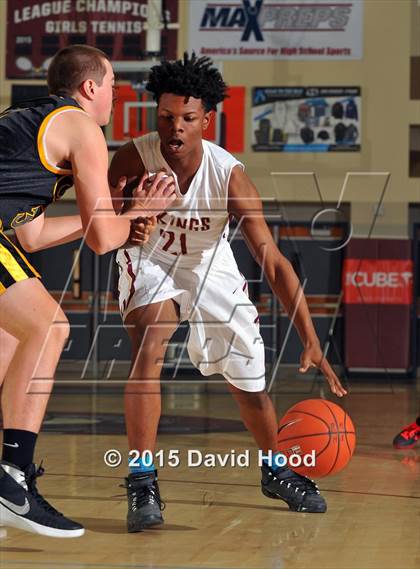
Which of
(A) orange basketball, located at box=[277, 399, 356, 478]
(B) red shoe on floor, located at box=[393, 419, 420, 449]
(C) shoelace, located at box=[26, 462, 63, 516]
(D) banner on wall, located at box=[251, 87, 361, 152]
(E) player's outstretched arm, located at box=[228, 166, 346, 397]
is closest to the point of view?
(C) shoelace, located at box=[26, 462, 63, 516]

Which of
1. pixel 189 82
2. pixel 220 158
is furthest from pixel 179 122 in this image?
pixel 220 158

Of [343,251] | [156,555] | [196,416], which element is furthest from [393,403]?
[156,555]

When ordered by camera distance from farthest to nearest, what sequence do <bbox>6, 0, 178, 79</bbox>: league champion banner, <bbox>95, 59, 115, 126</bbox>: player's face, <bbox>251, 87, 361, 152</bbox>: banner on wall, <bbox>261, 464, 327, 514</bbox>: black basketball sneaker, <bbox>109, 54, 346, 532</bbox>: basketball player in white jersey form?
<bbox>251, 87, 361, 152</bbox>: banner on wall
<bbox>6, 0, 178, 79</bbox>: league champion banner
<bbox>261, 464, 327, 514</bbox>: black basketball sneaker
<bbox>109, 54, 346, 532</bbox>: basketball player in white jersey
<bbox>95, 59, 115, 126</bbox>: player's face

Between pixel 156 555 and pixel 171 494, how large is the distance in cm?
137

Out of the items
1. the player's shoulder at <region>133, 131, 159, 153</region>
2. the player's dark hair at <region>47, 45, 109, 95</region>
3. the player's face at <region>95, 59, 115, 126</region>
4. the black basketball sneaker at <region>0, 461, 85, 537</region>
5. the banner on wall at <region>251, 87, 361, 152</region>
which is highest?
the banner on wall at <region>251, 87, 361, 152</region>

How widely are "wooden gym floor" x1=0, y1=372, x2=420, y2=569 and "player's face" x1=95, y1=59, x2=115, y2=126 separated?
1.59 m

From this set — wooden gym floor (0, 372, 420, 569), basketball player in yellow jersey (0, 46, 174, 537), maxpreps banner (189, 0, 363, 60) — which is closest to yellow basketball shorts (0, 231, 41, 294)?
basketball player in yellow jersey (0, 46, 174, 537)

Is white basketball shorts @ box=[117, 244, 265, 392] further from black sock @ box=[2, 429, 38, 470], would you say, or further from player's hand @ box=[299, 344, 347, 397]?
black sock @ box=[2, 429, 38, 470]

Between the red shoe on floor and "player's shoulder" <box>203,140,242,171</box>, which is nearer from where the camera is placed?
"player's shoulder" <box>203,140,242,171</box>

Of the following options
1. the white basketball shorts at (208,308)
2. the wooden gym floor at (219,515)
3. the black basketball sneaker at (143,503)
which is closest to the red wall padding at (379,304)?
the wooden gym floor at (219,515)

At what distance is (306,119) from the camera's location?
15.3m

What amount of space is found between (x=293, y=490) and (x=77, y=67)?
208 centimetres

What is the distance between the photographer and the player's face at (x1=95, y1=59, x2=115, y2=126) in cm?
392

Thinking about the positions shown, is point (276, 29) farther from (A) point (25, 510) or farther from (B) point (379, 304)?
(A) point (25, 510)
